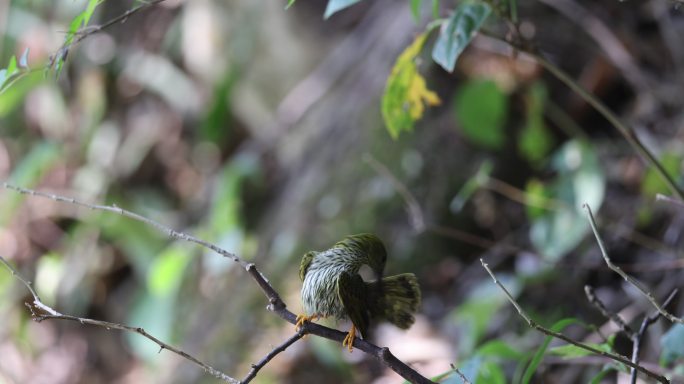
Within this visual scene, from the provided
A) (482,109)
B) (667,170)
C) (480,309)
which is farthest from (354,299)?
(482,109)

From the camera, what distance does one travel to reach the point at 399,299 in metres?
1.71

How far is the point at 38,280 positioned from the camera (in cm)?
601

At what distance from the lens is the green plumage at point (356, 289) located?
165cm

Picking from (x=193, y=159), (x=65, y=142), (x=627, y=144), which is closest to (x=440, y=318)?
(x=627, y=144)

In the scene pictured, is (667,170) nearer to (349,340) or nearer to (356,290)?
(356,290)

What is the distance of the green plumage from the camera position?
1646 mm

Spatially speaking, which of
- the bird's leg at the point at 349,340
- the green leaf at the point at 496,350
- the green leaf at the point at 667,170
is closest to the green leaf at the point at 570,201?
the green leaf at the point at 667,170

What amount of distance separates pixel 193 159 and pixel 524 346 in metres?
3.94

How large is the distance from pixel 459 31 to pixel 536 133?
82.7 inches

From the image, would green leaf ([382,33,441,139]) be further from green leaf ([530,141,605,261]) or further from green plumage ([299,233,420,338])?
green leaf ([530,141,605,261])

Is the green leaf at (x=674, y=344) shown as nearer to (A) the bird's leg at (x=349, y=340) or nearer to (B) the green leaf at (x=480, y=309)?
(A) the bird's leg at (x=349, y=340)

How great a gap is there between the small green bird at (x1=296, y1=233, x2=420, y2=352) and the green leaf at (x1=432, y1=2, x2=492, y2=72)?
1.71 ft

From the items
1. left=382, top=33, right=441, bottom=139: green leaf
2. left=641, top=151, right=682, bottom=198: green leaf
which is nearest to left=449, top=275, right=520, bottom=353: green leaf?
left=641, top=151, right=682, bottom=198: green leaf

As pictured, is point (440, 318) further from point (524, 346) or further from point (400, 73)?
point (400, 73)
